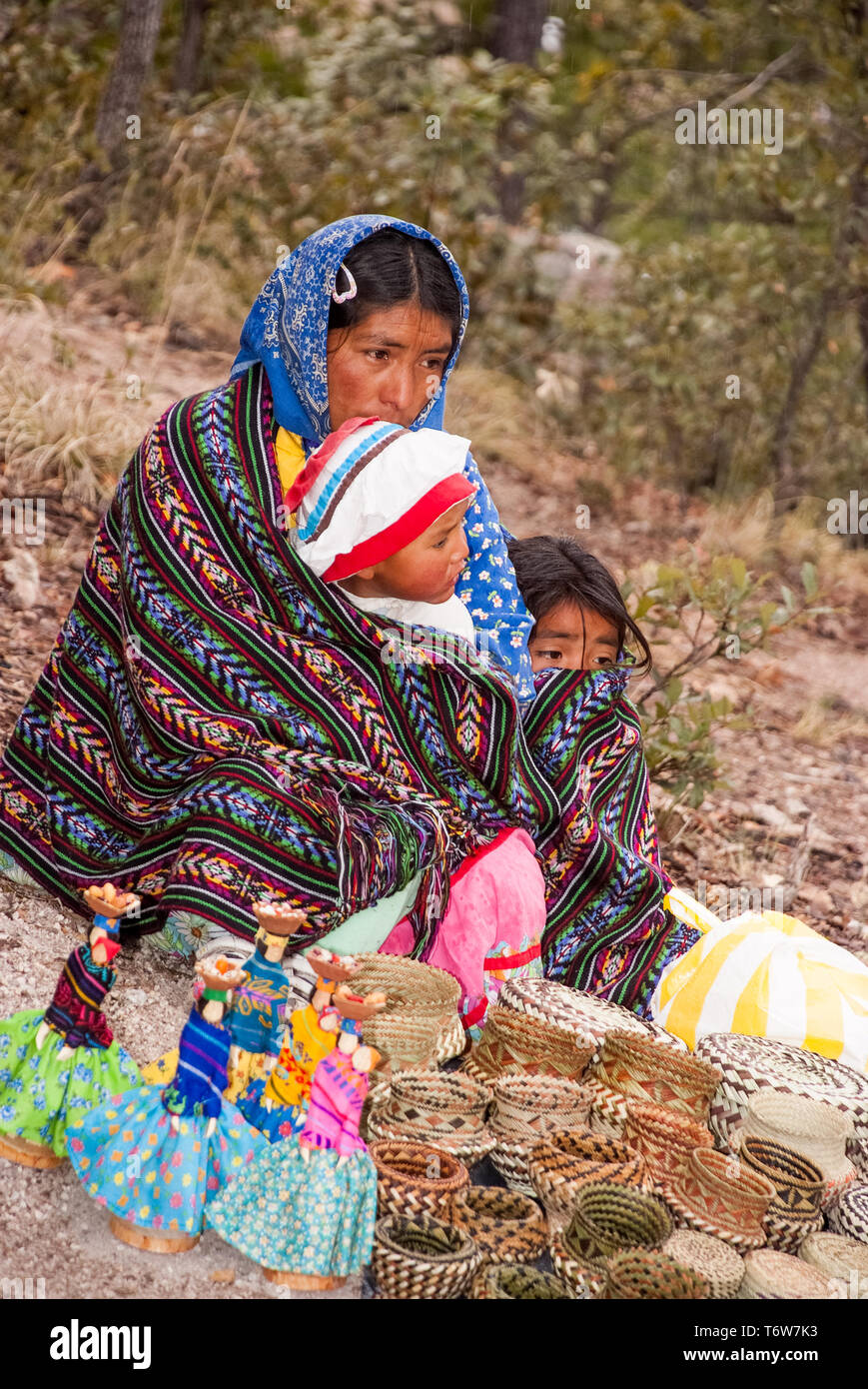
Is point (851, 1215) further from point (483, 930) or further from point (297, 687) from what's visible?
point (297, 687)

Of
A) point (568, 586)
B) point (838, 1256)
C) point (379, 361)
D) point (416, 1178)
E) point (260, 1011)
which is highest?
point (379, 361)

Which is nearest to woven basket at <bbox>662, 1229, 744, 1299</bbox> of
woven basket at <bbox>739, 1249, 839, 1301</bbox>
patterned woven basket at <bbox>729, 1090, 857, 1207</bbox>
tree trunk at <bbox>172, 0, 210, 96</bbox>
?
woven basket at <bbox>739, 1249, 839, 1301</bbox>

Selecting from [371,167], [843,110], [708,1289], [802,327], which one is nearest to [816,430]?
[802,327]

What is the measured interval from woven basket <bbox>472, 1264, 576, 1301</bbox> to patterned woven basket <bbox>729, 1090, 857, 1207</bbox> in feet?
1.89

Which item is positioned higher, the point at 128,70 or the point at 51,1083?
the point at 128,70

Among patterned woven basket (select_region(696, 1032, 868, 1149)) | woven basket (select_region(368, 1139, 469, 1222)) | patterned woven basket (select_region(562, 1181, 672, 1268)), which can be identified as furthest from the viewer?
patterned woven basket (select_region(696, 1032, 868, 1149))

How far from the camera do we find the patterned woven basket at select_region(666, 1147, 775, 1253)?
2432mm

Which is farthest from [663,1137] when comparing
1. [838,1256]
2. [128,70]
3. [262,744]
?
[128,70]

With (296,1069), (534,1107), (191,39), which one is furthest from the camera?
(191,39)

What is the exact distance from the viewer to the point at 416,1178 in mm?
2318

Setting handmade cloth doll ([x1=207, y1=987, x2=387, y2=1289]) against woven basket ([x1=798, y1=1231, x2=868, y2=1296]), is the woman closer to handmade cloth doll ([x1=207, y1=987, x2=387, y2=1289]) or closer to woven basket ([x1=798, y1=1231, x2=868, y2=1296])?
handmade cloth doll ([x1=207, y1=987, x2=387, y2=1289])

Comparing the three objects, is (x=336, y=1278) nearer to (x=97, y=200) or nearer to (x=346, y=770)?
(x=346, y=770)

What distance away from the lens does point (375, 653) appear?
2980mm

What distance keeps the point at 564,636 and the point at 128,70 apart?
5285mm
